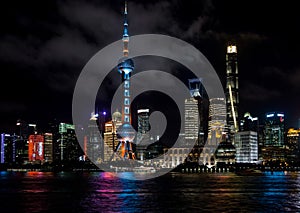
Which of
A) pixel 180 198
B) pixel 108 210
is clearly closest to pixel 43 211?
pixel 108 210

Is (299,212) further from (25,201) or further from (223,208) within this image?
(25,201)

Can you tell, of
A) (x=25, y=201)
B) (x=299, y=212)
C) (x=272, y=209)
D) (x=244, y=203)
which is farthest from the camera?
(x=25, y=201)

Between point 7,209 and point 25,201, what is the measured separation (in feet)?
28.3

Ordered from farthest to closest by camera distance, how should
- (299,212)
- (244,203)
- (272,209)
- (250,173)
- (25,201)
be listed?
(250,173), (25,201), (244,203), (272,209), (299,212)

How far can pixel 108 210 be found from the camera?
49.9 metres

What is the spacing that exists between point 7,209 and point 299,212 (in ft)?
101

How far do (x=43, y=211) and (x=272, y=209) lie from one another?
79.3ft

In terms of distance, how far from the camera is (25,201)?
61.2 meters

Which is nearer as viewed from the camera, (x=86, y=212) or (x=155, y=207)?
(x=86, y=212)

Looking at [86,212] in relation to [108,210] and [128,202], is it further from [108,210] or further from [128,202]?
[128,202]

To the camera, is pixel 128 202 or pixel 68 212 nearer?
pixel 68 212

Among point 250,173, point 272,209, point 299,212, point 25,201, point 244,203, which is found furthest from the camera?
point 250,173

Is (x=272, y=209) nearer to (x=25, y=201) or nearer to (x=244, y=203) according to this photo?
(x=244, y=203)

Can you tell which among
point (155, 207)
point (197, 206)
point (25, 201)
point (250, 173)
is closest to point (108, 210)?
point (155, 207)
